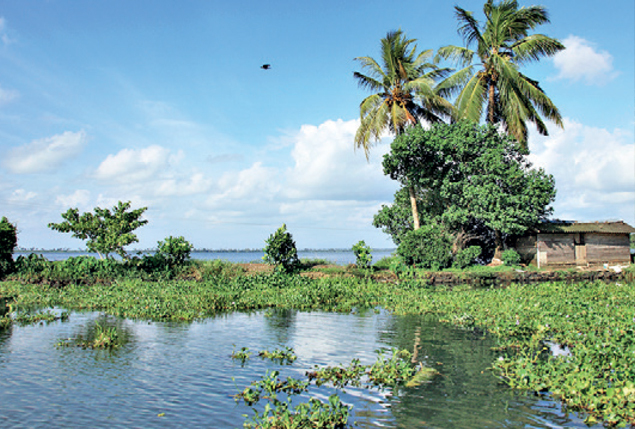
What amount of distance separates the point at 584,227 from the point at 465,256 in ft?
31.0

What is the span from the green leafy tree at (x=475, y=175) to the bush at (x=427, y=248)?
1858 millimetres

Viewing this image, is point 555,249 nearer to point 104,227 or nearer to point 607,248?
point 607,248

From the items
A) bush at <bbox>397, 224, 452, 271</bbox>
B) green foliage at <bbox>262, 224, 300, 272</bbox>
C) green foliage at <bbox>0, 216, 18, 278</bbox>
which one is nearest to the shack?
bush at <bbox>397, 224, 452, 271</bbox>

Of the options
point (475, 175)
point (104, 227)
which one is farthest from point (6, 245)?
point (475, 175)

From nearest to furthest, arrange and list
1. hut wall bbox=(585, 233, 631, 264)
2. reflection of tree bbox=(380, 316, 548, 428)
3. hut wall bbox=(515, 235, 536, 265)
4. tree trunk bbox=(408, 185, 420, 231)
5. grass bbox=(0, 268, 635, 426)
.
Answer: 1. reflection of tree bbox=(380, 316, 548, 428)
2. grass bbox=(0, 268, 635, 426)
3. hut wall bbox=(515, 235, 536, 265)
4. tree trunk bbox=(408, 185, 420, 231)
5. hut wall bbox=(585, 233, 631, 264)

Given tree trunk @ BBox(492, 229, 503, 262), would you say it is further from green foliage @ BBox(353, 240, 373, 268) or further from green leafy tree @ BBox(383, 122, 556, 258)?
green foliage @ BBox(353, 240, 373, 268)

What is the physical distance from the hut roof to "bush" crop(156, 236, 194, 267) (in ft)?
72.9

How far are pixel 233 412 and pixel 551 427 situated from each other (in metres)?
4.54

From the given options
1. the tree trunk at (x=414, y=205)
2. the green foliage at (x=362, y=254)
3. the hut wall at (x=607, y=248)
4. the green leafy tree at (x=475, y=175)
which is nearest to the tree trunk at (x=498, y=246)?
the green leafy tree at (x=475, y=175)

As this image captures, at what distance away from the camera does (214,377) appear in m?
8.52

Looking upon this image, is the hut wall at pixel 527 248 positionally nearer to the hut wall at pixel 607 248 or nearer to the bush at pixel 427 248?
the hut wall at pixel 607 248

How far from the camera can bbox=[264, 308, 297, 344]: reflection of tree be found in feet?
39.6

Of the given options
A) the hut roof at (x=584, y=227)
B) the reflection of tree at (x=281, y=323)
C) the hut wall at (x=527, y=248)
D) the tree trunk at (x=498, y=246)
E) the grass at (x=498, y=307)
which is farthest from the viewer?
the hut wall at (x=527, y=248)

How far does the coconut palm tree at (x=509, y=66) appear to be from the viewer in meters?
29.7
